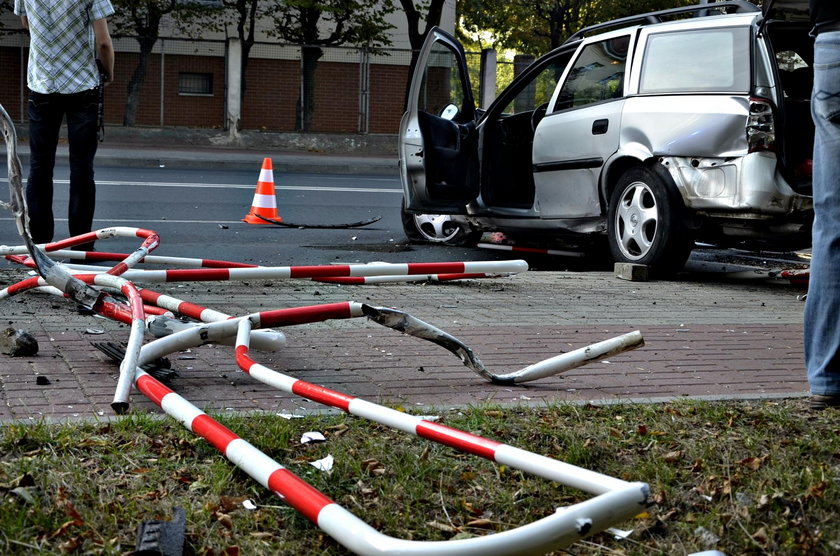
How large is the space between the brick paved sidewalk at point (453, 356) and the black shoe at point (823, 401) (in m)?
0.30

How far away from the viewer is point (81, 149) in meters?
7.80

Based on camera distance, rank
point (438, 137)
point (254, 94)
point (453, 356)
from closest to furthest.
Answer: point (453, 356), point (438, 137), point (254, 94)

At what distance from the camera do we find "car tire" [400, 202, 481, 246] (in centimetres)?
1021

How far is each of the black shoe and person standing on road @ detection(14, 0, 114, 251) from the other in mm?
5408

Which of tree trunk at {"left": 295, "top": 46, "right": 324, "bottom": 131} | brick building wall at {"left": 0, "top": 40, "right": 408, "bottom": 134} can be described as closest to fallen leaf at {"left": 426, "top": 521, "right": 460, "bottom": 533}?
brick building wall at {"left": 0, "top": 40, "right": 408, "bottom": 134}

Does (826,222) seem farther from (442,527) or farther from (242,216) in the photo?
(242,216)

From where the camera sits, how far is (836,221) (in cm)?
410

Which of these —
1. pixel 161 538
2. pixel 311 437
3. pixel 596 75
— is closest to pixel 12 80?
pixel 596 75

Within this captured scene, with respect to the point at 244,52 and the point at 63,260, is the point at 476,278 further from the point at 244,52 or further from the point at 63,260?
the point at 244,52

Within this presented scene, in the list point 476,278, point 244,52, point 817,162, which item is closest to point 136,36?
point 244,52

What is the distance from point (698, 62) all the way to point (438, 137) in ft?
7.61

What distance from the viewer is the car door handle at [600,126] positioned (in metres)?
8.48

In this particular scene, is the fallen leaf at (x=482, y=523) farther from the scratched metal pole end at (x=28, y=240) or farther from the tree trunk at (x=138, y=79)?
the tree trunk at (x=138, y=79)

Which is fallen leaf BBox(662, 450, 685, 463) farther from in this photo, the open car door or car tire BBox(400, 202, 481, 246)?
car tire BBox(400, 202, 481, 246)
